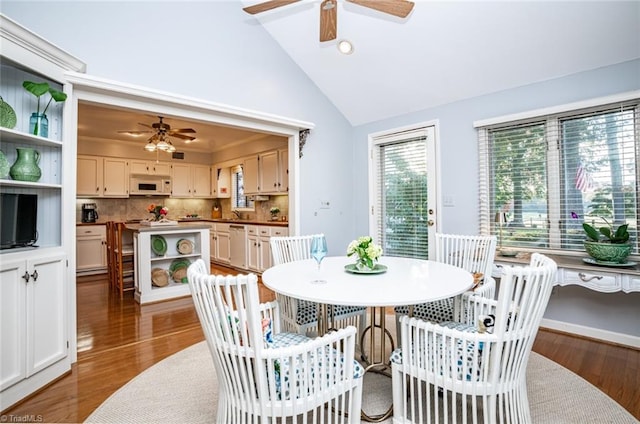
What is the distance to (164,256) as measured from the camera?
13.9ft

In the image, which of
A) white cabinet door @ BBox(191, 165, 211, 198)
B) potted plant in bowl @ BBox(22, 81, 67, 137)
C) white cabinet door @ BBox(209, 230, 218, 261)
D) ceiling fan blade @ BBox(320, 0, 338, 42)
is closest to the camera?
potted plant in bowl @ BBox(22, 81, 67, 137)

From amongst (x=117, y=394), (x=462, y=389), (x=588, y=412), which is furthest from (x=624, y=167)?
(x=117, y=394)

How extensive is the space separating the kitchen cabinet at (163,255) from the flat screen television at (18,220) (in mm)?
1826

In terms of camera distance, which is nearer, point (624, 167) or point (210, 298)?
point (210, 298)

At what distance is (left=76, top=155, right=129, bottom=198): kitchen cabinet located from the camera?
19.9ft

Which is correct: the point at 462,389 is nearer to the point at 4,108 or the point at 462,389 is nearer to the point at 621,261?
the point at 621,261

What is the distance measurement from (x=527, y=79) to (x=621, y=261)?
1806mm

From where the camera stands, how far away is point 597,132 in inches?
110

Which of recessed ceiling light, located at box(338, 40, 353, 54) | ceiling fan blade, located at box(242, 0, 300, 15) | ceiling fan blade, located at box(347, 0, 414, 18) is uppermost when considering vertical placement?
recessed ceiling light, located at box(338, 40, 353, 54)

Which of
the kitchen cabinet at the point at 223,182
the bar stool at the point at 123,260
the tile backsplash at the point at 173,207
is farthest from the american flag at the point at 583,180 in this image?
the kitchen cabinet at the point at 223,182

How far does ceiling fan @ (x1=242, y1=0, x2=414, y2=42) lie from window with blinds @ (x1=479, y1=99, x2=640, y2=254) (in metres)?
1.69

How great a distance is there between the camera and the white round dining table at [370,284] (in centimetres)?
144

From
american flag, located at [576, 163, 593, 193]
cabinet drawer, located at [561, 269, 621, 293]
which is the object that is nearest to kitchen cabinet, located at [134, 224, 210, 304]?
cabinet drawer, located at [561, 269, 621, 293]

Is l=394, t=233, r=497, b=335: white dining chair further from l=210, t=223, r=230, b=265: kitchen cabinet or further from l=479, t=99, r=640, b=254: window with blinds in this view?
l=210, t=223, r=230, b=265: kitchen cabinet
